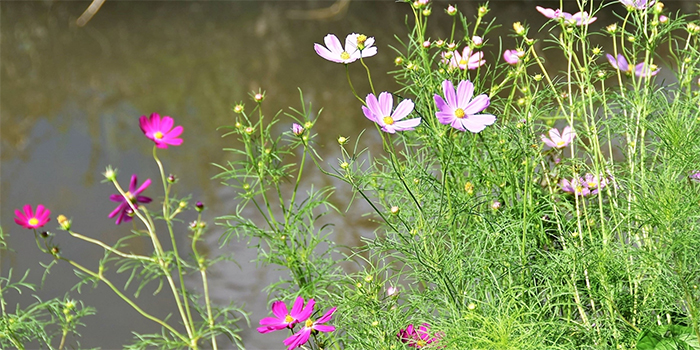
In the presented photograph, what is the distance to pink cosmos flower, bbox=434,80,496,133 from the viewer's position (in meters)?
0.70

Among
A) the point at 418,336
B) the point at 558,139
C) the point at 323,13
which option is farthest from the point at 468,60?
the point at 323,13

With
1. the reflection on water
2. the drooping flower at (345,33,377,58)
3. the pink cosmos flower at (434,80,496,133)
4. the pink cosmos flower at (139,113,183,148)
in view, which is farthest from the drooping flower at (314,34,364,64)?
the reflection on water

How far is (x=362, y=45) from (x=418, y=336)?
0.37 metres

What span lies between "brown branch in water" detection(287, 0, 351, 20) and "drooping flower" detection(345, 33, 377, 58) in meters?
2.65

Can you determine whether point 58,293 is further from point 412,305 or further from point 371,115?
point 371,115

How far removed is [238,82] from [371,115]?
81.4 inches

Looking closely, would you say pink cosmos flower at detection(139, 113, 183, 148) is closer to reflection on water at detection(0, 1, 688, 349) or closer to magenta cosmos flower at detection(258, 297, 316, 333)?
magenta cosmos flower at detection(258, 297, 316, 333)

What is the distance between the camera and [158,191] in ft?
6.45

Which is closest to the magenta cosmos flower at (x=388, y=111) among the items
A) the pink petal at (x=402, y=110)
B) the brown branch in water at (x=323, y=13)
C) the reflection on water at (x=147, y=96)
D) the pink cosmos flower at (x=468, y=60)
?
the pink petal at (x=402, y=110)

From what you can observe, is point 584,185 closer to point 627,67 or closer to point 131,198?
point 627,67

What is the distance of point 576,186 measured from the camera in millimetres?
860

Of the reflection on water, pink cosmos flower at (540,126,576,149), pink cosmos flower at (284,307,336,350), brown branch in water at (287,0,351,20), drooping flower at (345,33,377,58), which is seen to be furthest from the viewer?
brown branch in water at (287,0,351,20)

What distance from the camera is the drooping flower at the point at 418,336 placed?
846 millimetres

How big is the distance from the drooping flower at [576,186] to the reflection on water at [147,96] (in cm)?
72
